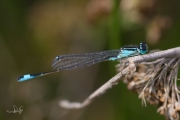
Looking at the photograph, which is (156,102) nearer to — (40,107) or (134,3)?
(134,3)

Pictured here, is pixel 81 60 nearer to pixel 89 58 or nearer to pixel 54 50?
pixel 89 58

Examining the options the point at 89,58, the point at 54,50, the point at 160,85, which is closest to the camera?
the point at 160,85

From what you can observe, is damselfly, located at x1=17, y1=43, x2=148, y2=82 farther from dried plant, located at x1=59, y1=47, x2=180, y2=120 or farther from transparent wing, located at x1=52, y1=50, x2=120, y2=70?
dried plant, located at x1=59, y1=47, x2=180, y2=120

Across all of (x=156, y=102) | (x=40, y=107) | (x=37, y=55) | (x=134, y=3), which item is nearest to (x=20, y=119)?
(x=40, y=107)

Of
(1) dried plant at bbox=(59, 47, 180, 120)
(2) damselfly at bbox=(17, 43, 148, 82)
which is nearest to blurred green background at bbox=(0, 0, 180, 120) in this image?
(2) damselfly at bbox=(17, 43, 148, 82)

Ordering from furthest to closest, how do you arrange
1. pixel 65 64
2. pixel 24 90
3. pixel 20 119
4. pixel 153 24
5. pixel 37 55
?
pixel 37 55 → pixel 24 90 → pixel 20 119 → pixel 153 24 → pixel 65 64

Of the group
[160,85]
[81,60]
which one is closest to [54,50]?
[81,60]

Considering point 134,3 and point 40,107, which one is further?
point 40,107
